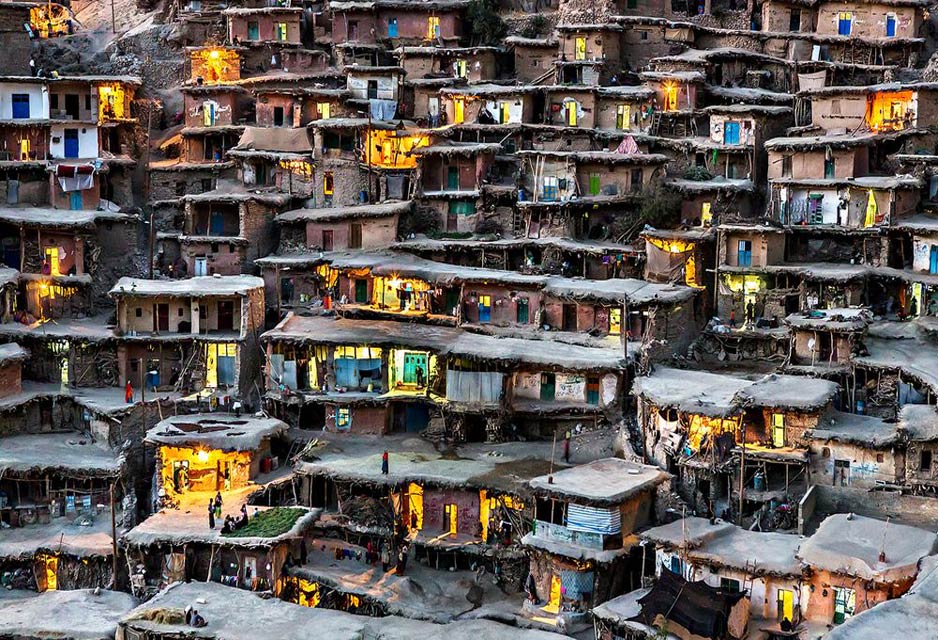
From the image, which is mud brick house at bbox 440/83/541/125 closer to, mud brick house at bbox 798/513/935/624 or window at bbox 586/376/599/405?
window at bbox 586/376/599/405

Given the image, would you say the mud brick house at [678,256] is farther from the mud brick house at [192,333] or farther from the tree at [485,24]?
the tree at [485,24]

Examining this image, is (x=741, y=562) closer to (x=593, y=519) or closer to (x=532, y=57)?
(x=593, y=519)

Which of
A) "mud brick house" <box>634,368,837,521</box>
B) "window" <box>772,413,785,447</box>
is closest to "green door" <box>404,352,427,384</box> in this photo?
"mud brick house" <box>634,368,837,521</box>

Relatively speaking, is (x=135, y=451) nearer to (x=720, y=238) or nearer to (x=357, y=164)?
(x=357, y=164)

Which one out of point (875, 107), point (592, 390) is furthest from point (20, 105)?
point (875, 107)

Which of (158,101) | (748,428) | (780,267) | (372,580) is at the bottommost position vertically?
(372,580)

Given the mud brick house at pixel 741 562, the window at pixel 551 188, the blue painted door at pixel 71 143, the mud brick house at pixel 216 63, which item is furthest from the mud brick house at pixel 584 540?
the mud brick house at pixel 216 63

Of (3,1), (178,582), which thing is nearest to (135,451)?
(178,582)
